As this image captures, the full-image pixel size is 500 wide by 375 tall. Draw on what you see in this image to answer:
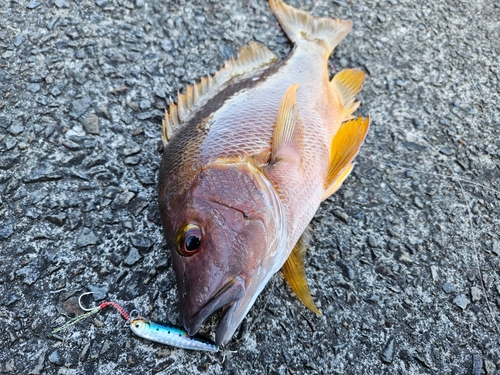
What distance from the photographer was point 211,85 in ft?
7.64

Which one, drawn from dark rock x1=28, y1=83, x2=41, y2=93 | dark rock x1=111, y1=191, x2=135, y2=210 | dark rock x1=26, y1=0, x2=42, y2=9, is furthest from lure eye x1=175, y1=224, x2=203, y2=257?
dark rock x1=26, y1=0, x2=42, y2=9

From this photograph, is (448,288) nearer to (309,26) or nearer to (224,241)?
(224,241)

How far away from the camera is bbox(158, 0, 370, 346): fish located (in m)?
1.52

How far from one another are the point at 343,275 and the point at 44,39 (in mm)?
2406

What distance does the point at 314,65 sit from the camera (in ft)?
8.27

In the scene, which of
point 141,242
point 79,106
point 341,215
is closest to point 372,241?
point 341,215

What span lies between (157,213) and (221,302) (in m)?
0.80

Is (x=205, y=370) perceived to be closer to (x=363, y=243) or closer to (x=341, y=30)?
(x=363, y=243)

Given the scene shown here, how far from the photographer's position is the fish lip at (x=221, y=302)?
4.80ft

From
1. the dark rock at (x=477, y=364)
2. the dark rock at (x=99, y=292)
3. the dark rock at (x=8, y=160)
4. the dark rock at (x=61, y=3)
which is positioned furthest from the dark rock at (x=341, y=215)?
the dark rock at (x=61, y=3)

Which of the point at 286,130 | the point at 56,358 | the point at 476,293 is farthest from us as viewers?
the point at 476,293

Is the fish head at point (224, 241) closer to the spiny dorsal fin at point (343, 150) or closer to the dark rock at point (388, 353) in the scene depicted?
the spiny dorsal fin at point (343, 150)

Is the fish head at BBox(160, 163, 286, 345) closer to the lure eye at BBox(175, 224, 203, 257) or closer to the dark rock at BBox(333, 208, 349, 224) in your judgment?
the lure eye at BBox(175, 224, 203, 257)

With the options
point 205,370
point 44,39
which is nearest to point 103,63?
point 44,39
